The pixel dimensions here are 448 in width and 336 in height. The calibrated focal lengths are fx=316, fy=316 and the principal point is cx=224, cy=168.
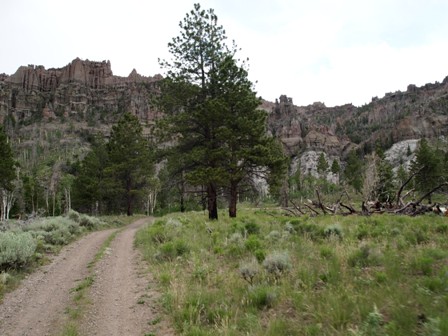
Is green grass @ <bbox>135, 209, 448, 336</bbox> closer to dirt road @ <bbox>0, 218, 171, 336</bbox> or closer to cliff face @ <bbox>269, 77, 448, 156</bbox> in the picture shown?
dirt road @ <bbox>0, 218, 171, 336</bbox>

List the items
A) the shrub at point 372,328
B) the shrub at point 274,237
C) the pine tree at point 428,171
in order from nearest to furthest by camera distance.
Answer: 1. the shrub at point 372,328
2. the shrub at point 274,237
3. the pine tree at point 428,171

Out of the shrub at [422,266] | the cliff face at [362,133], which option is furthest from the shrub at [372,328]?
the cliff face at [362,133]

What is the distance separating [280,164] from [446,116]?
537ft

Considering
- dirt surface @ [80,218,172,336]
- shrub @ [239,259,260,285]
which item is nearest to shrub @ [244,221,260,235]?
dirt surface @ [80,218,172,336]

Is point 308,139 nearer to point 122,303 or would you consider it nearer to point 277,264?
point 277,264

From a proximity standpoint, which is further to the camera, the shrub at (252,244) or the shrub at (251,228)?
the shrub at (251,228)

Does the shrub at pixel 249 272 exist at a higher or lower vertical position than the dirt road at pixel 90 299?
higher

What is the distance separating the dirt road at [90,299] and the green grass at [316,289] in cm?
57

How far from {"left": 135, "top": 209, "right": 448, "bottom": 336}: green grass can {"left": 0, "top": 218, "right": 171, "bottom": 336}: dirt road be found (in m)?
0.57

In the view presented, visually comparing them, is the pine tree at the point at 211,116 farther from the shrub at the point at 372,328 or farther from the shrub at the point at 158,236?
the shrub at the point at 372,328

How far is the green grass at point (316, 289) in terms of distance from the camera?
397 cm

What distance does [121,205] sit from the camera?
5369cm

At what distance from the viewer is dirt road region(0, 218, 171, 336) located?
18.6 feet

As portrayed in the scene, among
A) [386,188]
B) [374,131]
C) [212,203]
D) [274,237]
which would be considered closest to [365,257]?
[274,237]
